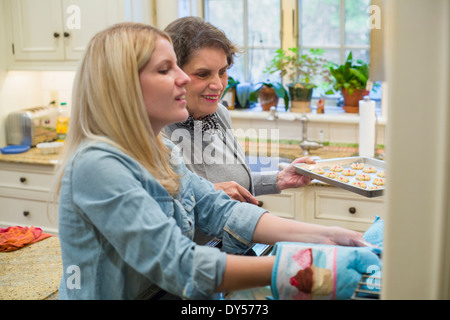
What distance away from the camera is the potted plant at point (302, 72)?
3.50 m

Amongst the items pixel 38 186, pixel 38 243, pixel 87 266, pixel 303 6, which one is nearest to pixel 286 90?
pixel 303 6

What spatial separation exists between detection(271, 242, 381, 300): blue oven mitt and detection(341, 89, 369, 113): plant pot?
2520 millimetres

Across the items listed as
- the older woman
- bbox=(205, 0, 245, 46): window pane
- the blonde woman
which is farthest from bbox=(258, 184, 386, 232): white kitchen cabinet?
the blonde woman

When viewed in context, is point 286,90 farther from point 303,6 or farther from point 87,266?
point 87,266

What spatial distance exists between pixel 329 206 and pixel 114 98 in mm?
2062

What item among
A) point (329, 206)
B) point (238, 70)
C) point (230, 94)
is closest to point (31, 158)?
point (230, 94)

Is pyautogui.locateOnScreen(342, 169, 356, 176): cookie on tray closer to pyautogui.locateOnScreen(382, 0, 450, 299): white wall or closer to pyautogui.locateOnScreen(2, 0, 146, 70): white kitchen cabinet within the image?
pyautogui.locateOnScreen(382, 0, 450, 299): white wall

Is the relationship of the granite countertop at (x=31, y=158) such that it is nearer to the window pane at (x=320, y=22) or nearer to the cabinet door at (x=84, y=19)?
the cabinet door at (x=84, y=19)

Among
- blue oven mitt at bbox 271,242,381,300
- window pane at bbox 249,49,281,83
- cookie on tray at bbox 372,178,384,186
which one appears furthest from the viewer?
window pane at bbox 249,49,281,83

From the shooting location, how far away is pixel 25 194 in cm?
355

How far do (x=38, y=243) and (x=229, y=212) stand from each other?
0.81 m

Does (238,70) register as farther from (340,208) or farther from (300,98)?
(340,208)

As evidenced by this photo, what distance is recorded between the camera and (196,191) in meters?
1.38

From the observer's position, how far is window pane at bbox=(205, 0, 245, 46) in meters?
3.71
